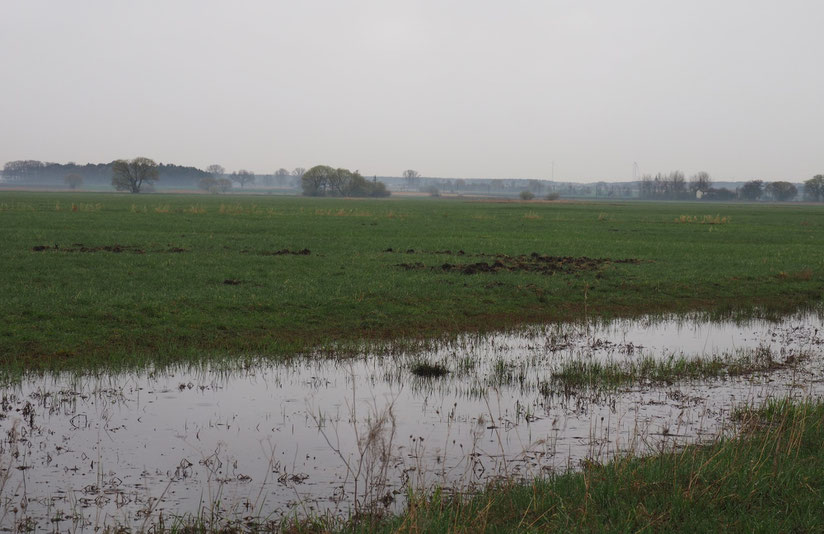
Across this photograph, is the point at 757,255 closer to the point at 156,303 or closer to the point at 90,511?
the point at 156,303

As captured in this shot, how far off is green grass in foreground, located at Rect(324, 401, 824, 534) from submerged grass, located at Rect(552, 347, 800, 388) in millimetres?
4767

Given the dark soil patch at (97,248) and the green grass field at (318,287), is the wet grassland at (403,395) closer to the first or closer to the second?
the green grass field at (318,287)

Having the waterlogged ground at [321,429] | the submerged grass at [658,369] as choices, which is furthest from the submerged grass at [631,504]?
the submerged grass at [658,369]

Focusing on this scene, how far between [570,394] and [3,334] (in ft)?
38.3

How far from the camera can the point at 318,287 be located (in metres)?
21.5

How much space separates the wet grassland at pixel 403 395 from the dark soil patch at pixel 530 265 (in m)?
0.25

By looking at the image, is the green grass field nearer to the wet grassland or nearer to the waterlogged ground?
the wet grassland

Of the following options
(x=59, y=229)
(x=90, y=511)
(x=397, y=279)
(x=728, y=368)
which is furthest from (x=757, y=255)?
(x=59, y=229)

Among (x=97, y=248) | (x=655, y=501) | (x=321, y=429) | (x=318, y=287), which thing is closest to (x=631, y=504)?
(x=655, y=501)

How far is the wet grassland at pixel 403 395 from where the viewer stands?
6.91 metres

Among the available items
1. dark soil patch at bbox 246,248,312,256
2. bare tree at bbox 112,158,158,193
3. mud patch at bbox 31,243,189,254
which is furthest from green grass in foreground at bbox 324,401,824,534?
bare tree at bbox 112,158,158,193

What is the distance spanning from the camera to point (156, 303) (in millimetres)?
18062

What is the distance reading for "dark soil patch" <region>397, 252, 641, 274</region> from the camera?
2650 cm

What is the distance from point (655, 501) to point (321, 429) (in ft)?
15.7
